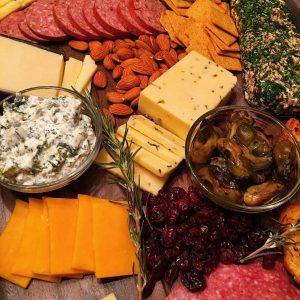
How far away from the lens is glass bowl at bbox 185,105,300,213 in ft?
6.21

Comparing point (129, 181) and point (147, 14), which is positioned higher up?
point (147, 14)

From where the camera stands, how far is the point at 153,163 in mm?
2061

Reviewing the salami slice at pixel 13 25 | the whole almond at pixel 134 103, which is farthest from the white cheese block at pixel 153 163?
the salami slice at pixel 13 25

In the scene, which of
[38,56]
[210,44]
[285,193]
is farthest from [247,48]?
[38,56]

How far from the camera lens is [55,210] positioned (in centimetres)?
193

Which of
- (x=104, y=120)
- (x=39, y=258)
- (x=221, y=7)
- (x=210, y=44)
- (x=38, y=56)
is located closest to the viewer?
(x=39, y=258)

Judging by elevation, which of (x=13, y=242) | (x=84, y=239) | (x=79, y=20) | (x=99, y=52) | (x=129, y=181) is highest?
(x=79, y=20)

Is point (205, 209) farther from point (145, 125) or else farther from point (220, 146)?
point (145, 125)

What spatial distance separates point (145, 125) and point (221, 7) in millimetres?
1058

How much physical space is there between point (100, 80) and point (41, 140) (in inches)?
25.7

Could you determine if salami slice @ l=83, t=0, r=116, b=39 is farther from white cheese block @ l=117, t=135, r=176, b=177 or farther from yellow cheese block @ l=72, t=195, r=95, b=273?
yellow cheese block @ l=72, t=195, r=95, b=273

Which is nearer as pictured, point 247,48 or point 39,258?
point 39,258

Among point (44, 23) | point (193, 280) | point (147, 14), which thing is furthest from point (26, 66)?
point (193, 280)

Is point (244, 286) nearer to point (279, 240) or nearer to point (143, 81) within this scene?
point (279, 240)
